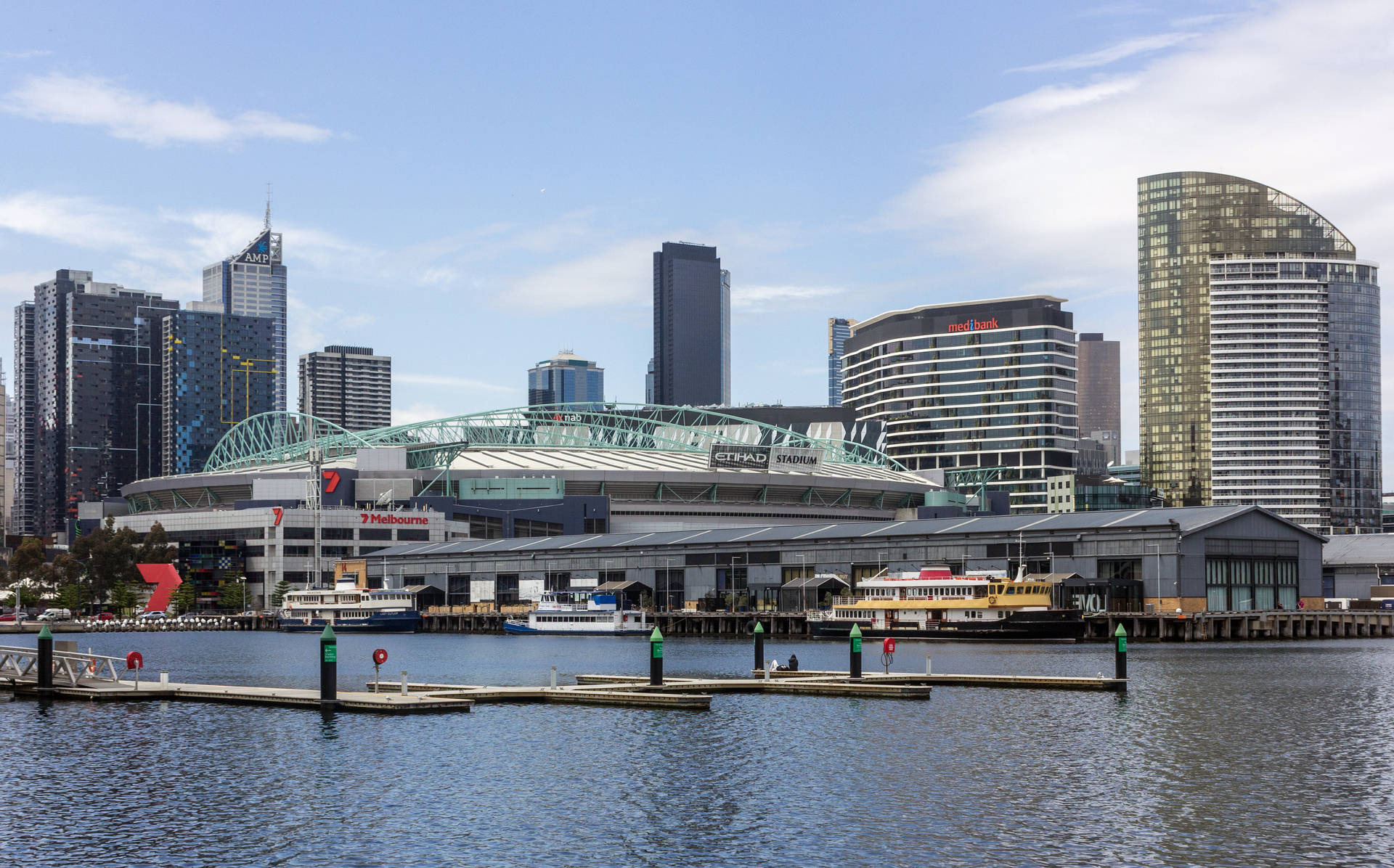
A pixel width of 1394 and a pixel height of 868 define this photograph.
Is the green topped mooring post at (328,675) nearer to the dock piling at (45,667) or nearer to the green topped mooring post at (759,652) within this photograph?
the dock piling at (45,667)

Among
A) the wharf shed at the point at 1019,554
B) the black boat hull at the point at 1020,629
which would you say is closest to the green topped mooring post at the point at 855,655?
the black boat hull at the point at 1020,629

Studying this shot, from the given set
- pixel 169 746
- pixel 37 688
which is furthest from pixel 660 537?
pixel 169 746

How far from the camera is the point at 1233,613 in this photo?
147125 mm

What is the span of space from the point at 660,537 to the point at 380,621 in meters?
34.2

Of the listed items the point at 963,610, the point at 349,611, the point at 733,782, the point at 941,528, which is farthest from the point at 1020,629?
the point at 733,782

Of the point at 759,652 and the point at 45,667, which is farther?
the point at 759,652

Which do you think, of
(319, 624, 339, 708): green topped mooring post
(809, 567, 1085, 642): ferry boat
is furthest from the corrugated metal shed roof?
(319, 624, 339, 708): green topped mooring post

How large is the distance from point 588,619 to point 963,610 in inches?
1863

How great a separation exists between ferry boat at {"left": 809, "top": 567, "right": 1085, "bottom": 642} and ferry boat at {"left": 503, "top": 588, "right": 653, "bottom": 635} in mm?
31011

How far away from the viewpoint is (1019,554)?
152250 mm

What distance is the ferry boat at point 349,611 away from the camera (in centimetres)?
18562

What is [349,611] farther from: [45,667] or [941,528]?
[45,667]

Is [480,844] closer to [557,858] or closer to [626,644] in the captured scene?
[557,858]

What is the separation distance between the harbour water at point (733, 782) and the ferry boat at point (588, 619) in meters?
88.7
